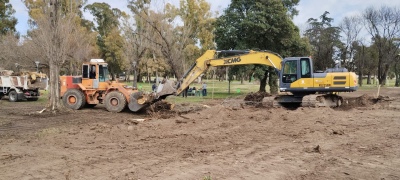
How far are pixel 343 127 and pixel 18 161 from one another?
965 centimetres

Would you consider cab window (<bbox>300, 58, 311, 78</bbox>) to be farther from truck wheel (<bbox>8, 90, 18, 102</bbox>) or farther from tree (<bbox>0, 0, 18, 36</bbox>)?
tree (<bbox>0, 0, 18, 36</bbox>)

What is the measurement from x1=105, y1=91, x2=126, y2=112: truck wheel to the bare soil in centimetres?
212

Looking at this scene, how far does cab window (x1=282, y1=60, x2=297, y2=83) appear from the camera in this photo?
15.9 m

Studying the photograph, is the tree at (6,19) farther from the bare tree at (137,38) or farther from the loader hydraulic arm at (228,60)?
the loader hydraulic arm at (228,60)

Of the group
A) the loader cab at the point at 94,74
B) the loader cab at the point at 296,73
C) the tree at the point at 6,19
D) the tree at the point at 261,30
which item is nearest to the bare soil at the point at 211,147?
the loader cab at the point at 296,73

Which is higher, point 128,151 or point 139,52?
point 139,52

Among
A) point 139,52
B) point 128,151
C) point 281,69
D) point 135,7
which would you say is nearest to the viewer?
point 128,151

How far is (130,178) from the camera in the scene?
236 inches

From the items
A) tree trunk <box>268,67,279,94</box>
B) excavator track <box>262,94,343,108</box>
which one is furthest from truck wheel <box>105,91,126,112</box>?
tree trunk <box>268,67,279,94</box>

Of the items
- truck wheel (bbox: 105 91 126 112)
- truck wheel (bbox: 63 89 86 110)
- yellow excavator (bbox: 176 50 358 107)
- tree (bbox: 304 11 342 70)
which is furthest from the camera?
tree (bbox: 304 11 342 70)

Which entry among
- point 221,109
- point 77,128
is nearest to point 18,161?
point 77,128

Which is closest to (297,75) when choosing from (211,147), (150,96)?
(150,96)

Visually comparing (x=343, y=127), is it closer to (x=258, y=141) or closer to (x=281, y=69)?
(x=258, y=141)

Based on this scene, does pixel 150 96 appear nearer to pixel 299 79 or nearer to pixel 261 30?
pixel 299 79
